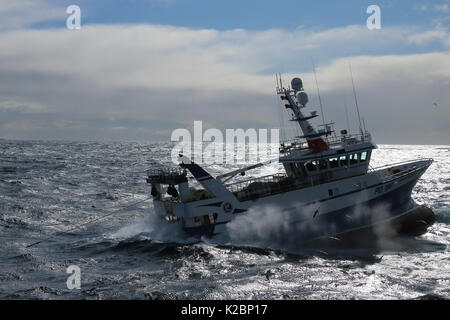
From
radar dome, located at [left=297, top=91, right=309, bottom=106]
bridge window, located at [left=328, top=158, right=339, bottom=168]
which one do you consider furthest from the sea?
radar dome, located at [left=297, top=91, right=309, bottom=106]

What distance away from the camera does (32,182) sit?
55.9m

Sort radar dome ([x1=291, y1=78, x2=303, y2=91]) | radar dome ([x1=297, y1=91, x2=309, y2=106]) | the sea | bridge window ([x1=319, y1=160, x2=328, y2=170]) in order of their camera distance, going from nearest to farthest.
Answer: the sea
bridge window ([x1=319, y1=160, x2=328, y2=170])
radar dome ([x1=297, y1=91, x2=309, y2=106])
radar dome ([x1=291, y1=78, x2=303, y2=91])

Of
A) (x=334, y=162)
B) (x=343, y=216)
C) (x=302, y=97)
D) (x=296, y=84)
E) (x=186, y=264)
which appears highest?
(x=296, y=84)

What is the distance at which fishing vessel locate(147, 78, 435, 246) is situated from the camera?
2714cm

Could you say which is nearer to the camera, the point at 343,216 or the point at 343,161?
the point at 343,216

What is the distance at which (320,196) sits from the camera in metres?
27.2

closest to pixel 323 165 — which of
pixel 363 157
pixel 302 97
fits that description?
pixel 363 157

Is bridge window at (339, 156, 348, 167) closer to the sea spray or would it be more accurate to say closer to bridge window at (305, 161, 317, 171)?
bridge window at (305, 161, 317, 171)

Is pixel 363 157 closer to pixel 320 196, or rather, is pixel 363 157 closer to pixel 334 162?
pixel 334 162

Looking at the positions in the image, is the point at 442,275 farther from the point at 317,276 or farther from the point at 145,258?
the point at 145,258
